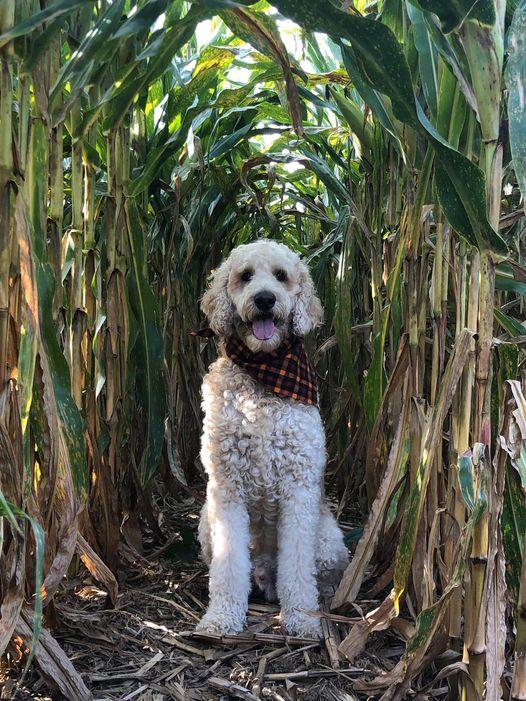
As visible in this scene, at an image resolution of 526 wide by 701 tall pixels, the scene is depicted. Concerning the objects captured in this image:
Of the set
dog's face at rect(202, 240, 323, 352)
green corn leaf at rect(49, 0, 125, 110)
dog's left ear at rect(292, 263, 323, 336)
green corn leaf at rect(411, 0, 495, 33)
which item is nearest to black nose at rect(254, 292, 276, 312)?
dog's face at rect(202, 240, 323, 352)

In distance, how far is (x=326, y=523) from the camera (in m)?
2.25

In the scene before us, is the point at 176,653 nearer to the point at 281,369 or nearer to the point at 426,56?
the point at 281,369

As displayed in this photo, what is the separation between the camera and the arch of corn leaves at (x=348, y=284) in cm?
113

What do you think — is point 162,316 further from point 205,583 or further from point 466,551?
point 466,551

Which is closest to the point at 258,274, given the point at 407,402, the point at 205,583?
the point at 407,402

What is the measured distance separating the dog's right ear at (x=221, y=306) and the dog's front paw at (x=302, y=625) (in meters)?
0.97

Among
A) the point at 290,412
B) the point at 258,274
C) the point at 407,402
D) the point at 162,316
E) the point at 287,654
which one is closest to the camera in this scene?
the point at 407,402

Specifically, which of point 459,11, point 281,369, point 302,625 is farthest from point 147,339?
point 459,11

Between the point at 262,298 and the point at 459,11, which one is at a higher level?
the point at 459,11

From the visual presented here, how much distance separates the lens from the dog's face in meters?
2.14

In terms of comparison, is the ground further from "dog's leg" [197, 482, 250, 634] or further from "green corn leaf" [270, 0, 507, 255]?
"green corn leaf" [270, 0, 507, 255]

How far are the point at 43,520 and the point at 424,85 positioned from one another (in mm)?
1292

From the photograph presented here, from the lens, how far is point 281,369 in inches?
83.0

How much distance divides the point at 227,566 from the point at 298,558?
0.23 metres
